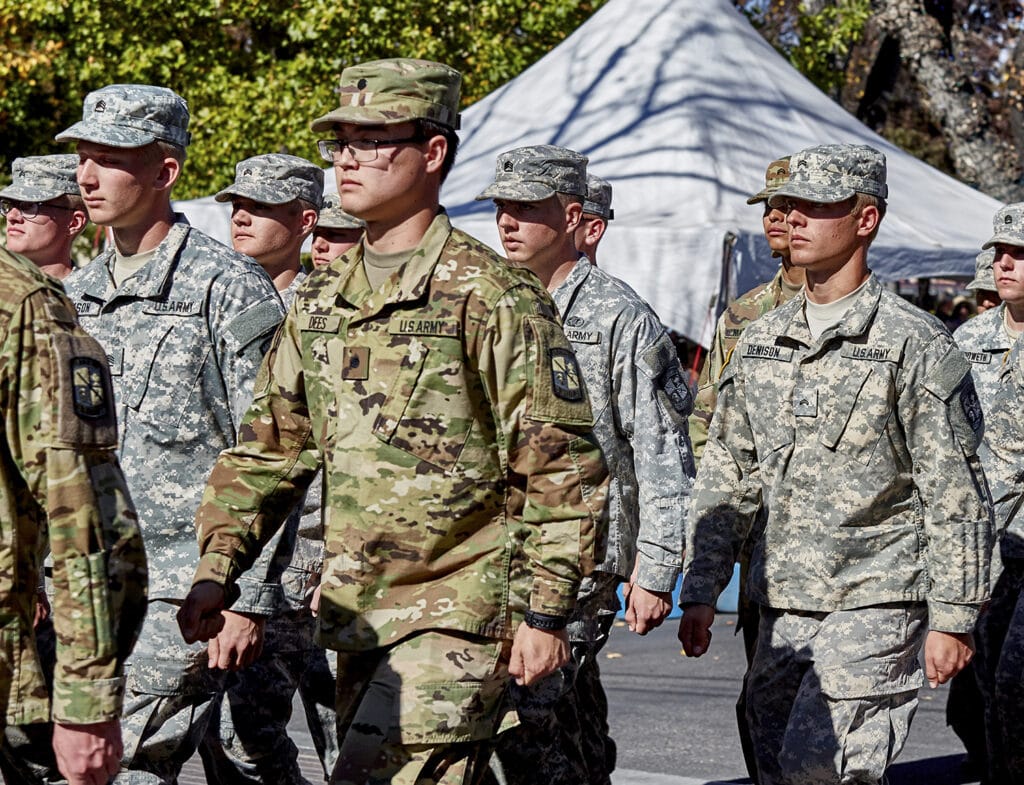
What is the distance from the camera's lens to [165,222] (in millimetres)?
5879

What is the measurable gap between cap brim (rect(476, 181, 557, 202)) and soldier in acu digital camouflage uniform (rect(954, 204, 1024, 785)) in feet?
8.22

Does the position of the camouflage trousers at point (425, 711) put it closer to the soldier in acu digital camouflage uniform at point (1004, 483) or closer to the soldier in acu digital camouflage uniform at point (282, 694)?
the soldier in acu digital camouflage uniform at point (282, 694)

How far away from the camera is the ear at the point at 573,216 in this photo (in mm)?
7277

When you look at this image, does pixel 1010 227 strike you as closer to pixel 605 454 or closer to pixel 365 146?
pixel 605 454

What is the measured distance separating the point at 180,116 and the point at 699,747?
4.16m

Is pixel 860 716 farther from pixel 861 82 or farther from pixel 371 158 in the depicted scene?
pixel 861 82

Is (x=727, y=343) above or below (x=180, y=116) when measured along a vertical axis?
below

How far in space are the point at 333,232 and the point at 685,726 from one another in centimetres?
289

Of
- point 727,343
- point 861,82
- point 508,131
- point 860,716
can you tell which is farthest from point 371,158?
point 861,82

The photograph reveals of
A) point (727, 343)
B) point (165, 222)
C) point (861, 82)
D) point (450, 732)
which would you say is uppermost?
point (165, 222)

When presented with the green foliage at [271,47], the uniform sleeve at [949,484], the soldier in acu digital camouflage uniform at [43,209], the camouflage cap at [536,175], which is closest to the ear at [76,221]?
the soldier in acu digital camouflage uniform at [43,209]

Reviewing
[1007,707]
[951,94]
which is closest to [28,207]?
[1007,707]

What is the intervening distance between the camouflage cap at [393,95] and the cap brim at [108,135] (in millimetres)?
1138

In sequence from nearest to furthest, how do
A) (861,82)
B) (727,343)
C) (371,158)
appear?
(371,158)
(727,343)
(861,82)
